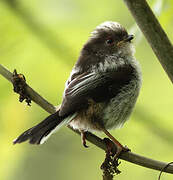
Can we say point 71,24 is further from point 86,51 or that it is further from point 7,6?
point 7,6

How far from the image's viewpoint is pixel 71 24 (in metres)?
4.62

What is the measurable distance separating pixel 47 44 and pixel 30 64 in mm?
288

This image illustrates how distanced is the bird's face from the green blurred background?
153 mm

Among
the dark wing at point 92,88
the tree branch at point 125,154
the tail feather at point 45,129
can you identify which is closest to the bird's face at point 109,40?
the dark wing at point 92,88

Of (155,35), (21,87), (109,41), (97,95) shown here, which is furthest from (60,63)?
(155,35)

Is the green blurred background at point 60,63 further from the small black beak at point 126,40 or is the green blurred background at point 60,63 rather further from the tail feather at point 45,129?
the tail feather at point 45,129

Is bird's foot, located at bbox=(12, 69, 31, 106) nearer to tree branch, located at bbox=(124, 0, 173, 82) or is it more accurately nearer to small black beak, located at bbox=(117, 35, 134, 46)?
tree branch, located at bbox=(124, 0, 173, 82)

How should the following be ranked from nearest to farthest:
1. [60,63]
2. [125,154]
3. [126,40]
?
[125,154] → [60,63] → [126,40]

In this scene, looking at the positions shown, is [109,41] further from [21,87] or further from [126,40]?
[21,87]

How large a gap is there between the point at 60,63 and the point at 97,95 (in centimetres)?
80

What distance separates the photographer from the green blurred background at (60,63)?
434 centimetres

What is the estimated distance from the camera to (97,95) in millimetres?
4141

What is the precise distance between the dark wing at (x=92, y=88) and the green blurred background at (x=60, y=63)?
18.1 inches

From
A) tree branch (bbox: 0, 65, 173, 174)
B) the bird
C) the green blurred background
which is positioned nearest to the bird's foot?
tree branch (bbox: 0, 65, 173, 174)
